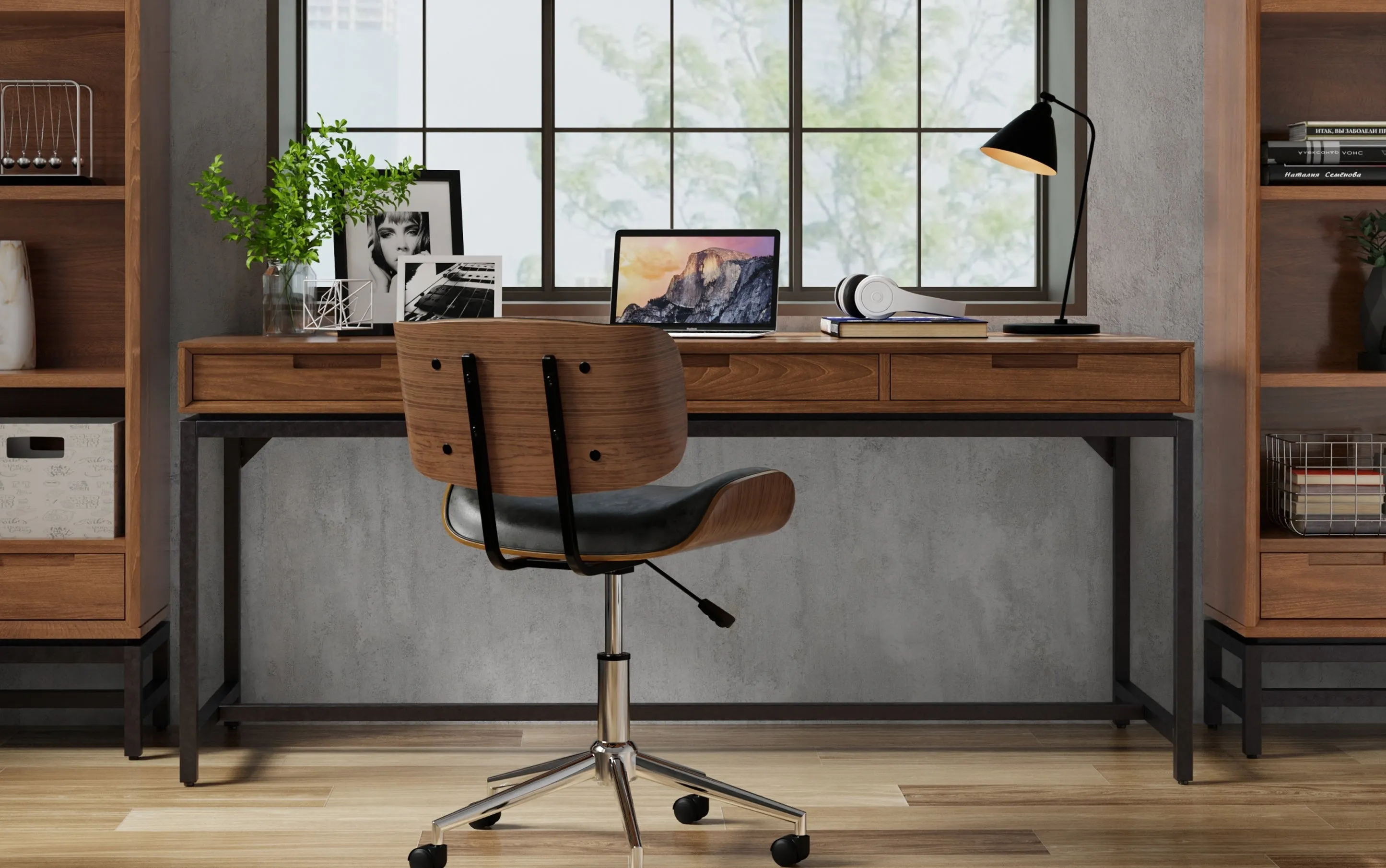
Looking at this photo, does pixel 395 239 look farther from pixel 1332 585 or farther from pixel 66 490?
pixel 1332 585

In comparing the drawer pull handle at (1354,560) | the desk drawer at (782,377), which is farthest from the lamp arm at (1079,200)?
the drawer pull handle at (1354,560)

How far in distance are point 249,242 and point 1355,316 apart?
267cm

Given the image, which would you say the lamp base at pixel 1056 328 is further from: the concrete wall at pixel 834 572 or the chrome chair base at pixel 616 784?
the chrome chair base at pixel 616 784

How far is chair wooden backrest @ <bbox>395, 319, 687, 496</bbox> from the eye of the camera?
6.17 ft

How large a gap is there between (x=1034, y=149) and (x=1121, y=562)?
1039 mm

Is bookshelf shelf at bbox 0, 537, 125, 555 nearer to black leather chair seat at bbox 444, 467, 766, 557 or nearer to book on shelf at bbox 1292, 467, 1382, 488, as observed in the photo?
black leather chair seat at bbox 444, 467, 766, 557

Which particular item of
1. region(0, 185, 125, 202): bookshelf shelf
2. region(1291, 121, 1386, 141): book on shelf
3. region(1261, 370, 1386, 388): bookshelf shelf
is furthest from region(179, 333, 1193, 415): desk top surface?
region(1291, 121, 1386, 141): book on shelf

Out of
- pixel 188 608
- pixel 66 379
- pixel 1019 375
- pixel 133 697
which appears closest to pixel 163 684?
pixel 133 697

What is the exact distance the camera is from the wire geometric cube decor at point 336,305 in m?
2.80

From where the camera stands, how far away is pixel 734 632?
305 centimetres

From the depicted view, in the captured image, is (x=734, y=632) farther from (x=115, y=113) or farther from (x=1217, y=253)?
(x=115, y=113)

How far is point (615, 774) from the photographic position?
209cm

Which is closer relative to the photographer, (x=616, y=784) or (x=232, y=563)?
(x=616, y=784)

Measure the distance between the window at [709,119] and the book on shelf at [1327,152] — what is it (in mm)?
572
